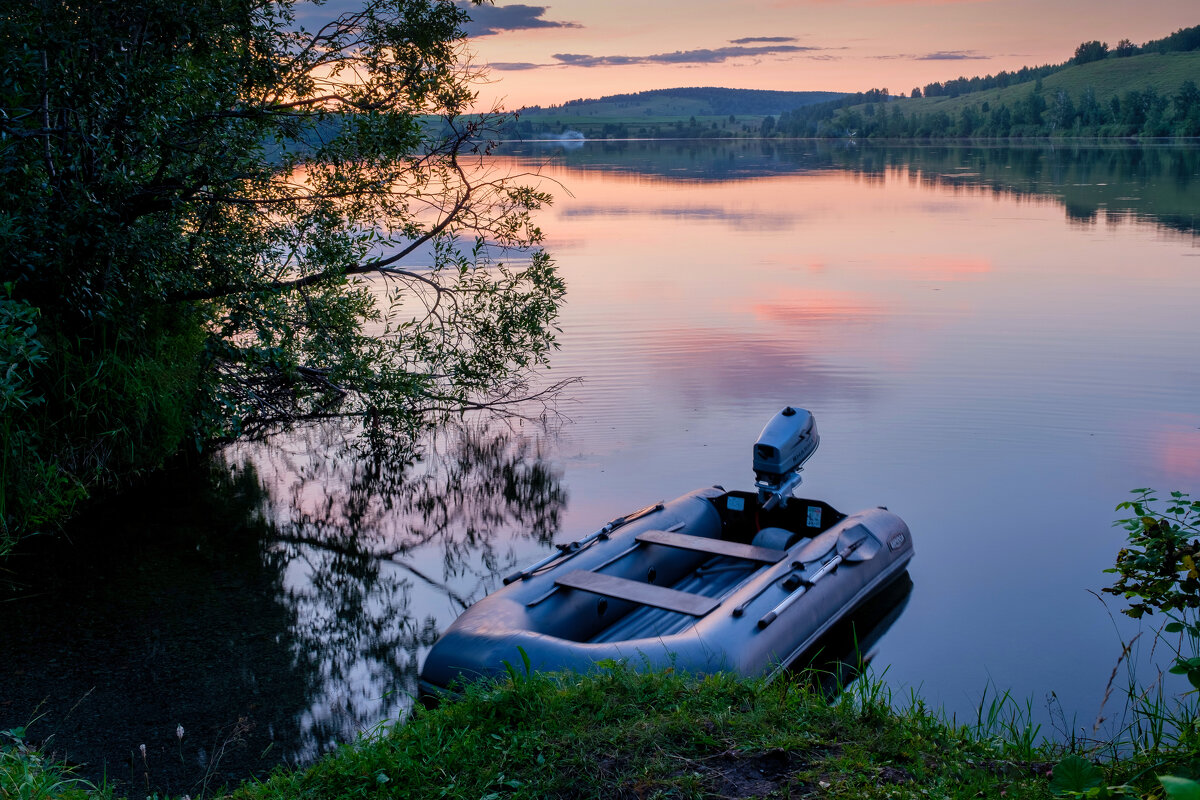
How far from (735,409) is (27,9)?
6.96 m

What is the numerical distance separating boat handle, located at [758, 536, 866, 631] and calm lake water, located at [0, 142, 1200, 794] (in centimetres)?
62

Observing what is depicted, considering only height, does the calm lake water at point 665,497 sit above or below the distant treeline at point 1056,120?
below

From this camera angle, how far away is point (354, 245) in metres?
7.54

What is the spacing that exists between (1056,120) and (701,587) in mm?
82016

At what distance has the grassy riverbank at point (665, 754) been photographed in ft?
9.70

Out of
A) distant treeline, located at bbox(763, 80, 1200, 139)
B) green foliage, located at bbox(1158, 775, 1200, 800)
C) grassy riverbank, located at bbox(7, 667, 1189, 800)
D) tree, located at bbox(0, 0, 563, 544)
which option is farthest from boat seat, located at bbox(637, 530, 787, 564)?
distant treeline, located at bbox(763, 80, 1200, 139)

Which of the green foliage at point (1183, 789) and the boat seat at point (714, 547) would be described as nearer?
the green foliage at point (1183, 789)

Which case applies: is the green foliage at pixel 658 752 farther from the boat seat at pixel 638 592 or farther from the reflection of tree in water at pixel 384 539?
the reflection of tree in water at pixel 384 539

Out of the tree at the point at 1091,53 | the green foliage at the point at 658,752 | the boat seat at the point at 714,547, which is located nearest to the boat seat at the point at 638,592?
the boat seat at the point at 714,547

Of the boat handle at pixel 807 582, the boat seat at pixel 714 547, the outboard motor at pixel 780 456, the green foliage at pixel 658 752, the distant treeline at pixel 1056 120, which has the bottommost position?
the boat handle at pixel 807 582

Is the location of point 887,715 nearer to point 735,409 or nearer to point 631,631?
point 631,631

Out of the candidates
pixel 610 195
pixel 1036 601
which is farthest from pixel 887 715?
pixel 610 195

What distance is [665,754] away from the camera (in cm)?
314

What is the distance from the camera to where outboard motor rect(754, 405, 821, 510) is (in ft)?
20.1
